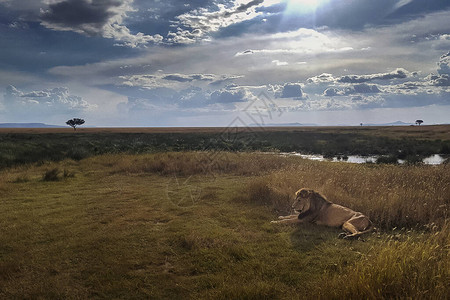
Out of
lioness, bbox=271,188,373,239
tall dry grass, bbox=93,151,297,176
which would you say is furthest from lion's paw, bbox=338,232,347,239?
tall dry grass, bbox=93,151,297,176

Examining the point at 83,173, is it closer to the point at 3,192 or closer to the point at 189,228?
the point at 3,192

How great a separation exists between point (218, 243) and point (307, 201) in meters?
2.64

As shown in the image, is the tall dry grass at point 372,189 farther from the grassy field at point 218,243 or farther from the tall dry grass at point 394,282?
the tall dry grass at point 394,282

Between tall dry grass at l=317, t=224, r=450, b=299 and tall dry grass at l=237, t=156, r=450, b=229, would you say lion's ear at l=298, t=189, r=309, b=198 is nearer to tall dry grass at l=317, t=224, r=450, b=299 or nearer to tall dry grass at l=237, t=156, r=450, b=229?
tall dry grass at l=237, t=156, r=450, b=229

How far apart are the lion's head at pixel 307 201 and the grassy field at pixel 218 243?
0.56 meters

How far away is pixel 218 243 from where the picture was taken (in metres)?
6.21

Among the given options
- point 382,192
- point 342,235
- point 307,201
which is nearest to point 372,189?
point 382,192

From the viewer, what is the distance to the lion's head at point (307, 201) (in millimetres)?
7277

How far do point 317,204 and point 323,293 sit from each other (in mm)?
3948

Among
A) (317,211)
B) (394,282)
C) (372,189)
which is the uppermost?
(372,189)

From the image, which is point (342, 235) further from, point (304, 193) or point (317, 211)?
point (304, 193)

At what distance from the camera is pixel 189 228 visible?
7340 mm

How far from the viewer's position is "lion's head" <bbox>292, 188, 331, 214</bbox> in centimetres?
728

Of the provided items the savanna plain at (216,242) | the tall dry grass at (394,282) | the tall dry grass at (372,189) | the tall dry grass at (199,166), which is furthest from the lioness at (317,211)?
the tall dry grass at (199,166)
